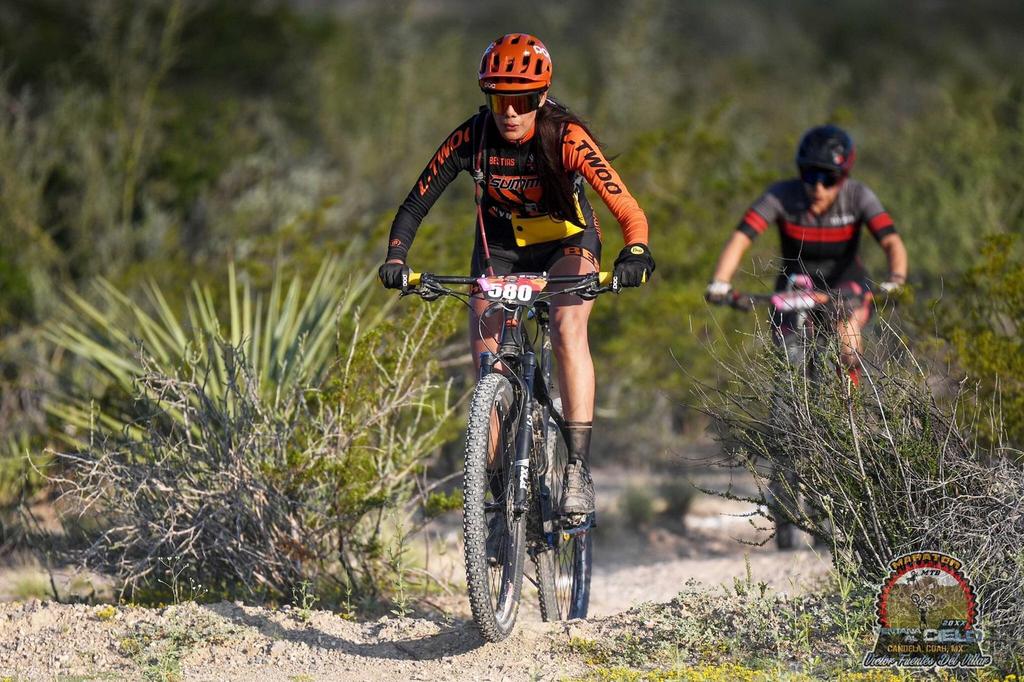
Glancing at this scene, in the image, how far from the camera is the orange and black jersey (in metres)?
5.45

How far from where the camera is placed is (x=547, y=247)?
5.88 metres

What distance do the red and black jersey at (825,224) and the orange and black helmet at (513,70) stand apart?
9.85ft

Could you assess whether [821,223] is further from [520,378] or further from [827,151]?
[520,378]

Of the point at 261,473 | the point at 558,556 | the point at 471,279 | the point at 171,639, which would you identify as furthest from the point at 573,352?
the point at 171,639

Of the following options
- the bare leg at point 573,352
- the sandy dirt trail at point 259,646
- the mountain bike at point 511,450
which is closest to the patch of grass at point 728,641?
the sandy dirt trail at point 259,646

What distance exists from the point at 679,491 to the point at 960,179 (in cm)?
521

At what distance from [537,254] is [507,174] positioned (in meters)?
0.42

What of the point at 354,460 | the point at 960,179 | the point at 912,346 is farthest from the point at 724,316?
the point at 354,460

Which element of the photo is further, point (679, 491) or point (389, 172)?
point (389, 172)

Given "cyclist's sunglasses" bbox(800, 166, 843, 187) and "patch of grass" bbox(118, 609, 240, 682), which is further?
"cyclist's sunglasses" bbox(800, 166, 843, 187)

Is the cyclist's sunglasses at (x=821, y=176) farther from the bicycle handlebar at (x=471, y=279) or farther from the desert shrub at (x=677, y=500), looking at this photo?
the bicycle handlebar at (x=471, y=279)

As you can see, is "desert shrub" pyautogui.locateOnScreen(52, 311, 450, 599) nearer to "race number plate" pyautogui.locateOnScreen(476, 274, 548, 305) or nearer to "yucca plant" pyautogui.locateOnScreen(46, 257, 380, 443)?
"yucca plant" pyautogui.locateOnScreen(46, 257, 380, 443)

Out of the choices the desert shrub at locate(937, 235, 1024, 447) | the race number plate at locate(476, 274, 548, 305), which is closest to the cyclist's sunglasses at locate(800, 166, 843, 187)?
the desert shrub at locate(937, 235, 1024, 447)

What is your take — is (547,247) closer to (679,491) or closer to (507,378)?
(507,378)
